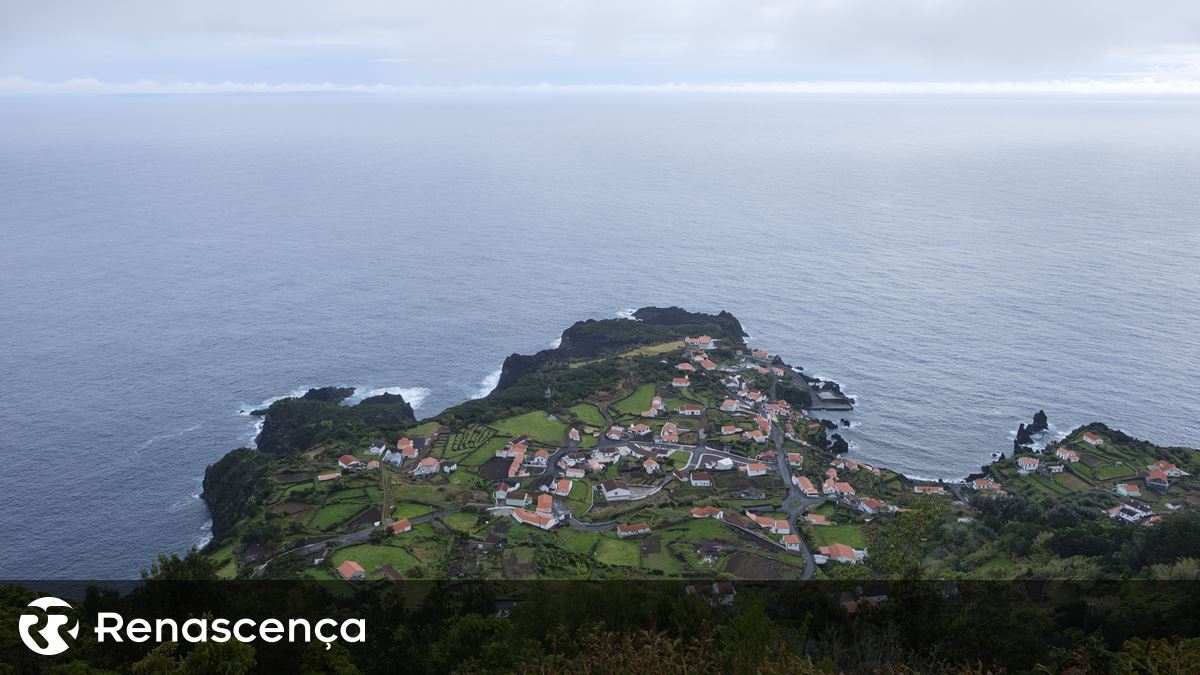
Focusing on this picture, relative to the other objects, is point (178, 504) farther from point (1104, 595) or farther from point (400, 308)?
point (1104, 595)

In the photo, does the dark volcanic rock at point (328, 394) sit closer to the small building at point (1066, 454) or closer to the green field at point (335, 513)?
the green field at point (335, 513)

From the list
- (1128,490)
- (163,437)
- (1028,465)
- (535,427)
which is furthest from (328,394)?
(1128,490)

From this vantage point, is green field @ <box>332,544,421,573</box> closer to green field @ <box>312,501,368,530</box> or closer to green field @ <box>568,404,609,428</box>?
green field @ <box>312,501,368,530</box>

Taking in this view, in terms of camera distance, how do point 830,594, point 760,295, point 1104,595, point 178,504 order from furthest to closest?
point 760,295
point 178,504
point 1104,595
point 830,594

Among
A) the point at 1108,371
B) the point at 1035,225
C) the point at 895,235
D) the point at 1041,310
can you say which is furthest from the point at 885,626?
the point at 1035,225

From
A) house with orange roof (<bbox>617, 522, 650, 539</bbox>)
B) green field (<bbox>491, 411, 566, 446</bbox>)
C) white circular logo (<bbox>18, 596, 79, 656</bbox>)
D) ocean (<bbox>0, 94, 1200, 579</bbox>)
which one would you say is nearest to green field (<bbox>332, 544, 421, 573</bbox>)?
house with orange roof (<bbox>617, 522, 650, 539</bbox>)

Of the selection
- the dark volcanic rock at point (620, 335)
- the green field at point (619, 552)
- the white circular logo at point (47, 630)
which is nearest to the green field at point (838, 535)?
the green field at point (619, 552)

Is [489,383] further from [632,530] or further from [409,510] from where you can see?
[632,530]

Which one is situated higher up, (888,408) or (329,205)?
(329,205)
